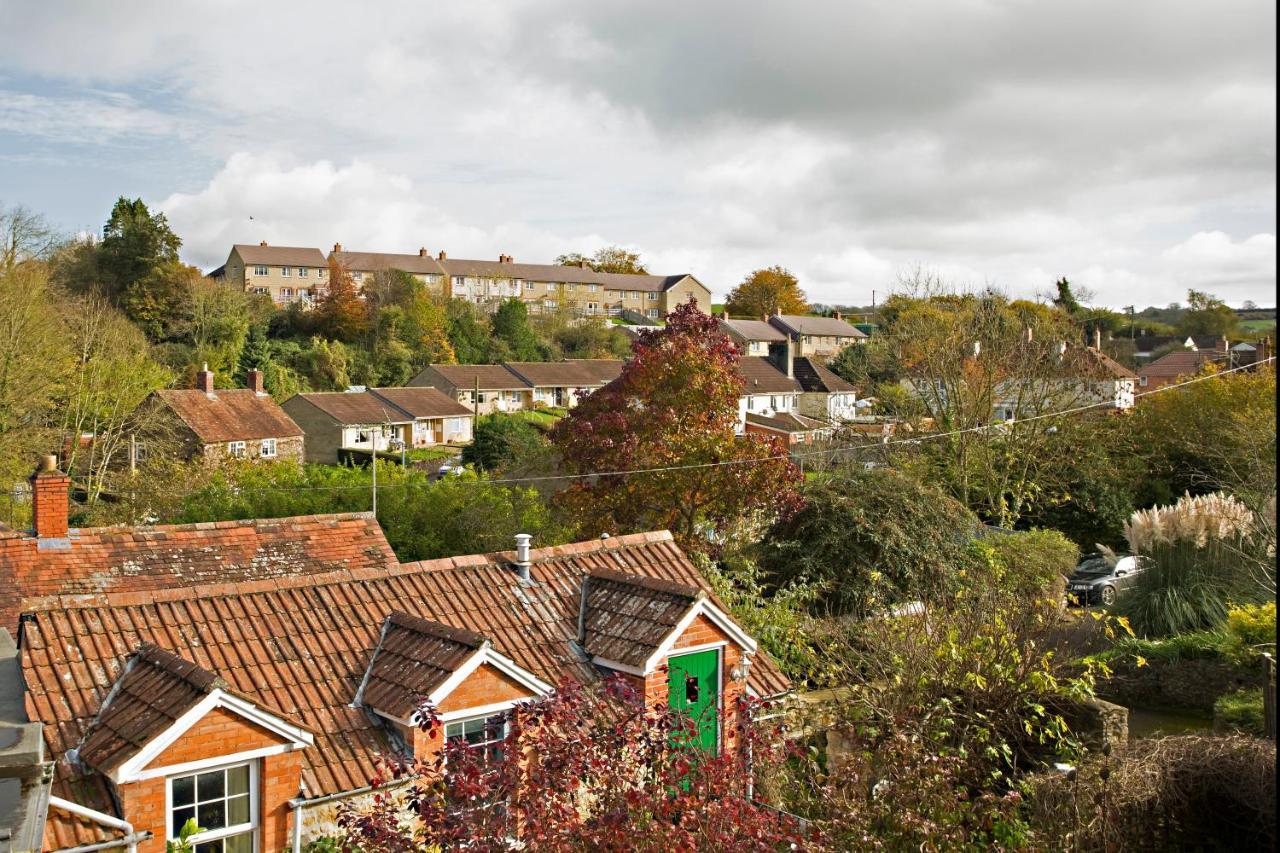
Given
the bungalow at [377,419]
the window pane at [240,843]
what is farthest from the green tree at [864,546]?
the bungalow at [377,419]

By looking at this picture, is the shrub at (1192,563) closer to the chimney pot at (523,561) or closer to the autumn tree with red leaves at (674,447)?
the autumn tree with red leaves at (674,447)

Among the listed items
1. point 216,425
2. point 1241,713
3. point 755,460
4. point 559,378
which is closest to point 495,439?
point 216,425

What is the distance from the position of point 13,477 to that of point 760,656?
31.6 meters

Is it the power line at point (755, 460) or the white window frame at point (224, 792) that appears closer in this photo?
the white window frame at point (224, 792)

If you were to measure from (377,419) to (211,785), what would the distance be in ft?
164

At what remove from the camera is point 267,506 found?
1131 inches

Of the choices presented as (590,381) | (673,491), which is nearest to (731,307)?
(590,381)

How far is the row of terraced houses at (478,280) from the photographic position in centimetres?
9369

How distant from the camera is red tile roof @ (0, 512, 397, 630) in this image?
1661 cm

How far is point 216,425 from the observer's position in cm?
4944

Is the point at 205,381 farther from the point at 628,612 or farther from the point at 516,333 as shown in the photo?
the point at 628,612

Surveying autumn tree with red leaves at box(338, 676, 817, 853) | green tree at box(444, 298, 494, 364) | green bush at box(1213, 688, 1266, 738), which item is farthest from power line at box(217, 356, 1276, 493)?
green tree at box(444, 298, 494, 364)

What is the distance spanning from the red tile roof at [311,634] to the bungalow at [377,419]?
40986 millimetres

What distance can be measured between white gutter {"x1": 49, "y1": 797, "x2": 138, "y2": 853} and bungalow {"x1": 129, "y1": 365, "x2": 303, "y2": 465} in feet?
116
